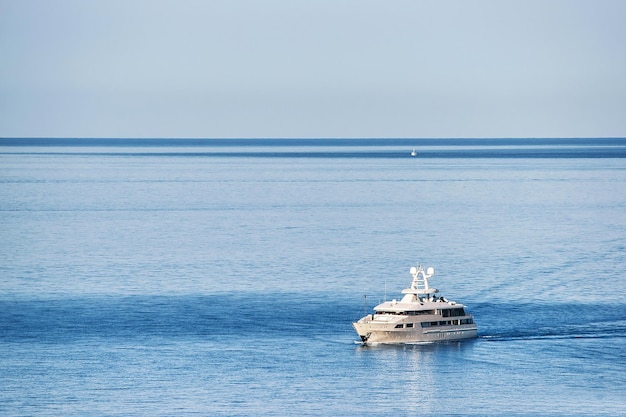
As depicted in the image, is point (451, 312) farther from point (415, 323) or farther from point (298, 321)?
point (298, 321)

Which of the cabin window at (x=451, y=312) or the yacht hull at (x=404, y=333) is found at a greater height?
the cabin window at (x=451, y=312)

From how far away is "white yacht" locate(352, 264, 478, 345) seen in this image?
8438 centimetres

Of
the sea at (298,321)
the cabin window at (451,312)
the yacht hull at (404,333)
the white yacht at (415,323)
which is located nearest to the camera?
the sea at (298,321)

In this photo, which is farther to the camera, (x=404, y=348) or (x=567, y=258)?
(x=567, y=258)

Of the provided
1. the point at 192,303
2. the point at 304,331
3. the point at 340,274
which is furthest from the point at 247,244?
the point at 304,331

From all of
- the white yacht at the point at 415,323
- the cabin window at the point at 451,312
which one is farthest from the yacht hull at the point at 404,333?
the cabin window at the point at 451,312

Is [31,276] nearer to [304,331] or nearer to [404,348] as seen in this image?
[304,331]

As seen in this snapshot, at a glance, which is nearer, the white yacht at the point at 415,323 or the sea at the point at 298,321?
the sea at the point at 298,321

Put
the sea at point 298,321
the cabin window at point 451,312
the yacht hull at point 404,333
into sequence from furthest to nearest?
the cabin window at point 451,312, the yacht hull at point 404,333, the sea at point 298,321

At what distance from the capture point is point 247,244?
143 meters

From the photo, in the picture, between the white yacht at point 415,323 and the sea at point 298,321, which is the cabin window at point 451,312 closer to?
the white yacht at point 415,323

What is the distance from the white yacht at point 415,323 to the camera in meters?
84.4

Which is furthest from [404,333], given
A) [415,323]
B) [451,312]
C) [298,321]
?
[298,321]

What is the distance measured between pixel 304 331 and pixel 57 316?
18017mm
